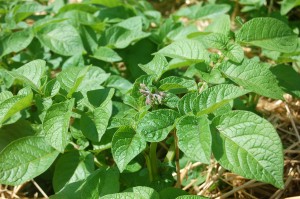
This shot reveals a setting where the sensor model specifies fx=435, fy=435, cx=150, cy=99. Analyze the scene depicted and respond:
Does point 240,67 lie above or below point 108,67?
above

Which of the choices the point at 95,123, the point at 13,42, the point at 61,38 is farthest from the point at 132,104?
the point at 13,42

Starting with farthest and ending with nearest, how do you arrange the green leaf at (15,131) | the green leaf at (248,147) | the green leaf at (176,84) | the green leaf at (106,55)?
the green leaf at (106,55), the green leaf at (15,131), the green leaf at (176,84), the green leaf at (248,147)

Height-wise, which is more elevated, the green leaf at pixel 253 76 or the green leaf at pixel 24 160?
the green leaf at pixel 253 76

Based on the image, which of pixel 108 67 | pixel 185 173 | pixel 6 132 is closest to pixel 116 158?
pixel 185 173

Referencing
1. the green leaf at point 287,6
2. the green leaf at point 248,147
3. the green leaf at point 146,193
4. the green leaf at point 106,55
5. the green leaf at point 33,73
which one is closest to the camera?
the green leaf at point 248,147

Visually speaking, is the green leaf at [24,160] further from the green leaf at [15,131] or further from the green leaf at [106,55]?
the green leaf at [106,55]

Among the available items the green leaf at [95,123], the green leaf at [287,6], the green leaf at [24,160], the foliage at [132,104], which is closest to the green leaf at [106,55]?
the foliage at [132,104]

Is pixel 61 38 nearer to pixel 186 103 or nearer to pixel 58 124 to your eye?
pixel 58 124

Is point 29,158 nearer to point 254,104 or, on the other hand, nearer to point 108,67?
point 108,67
